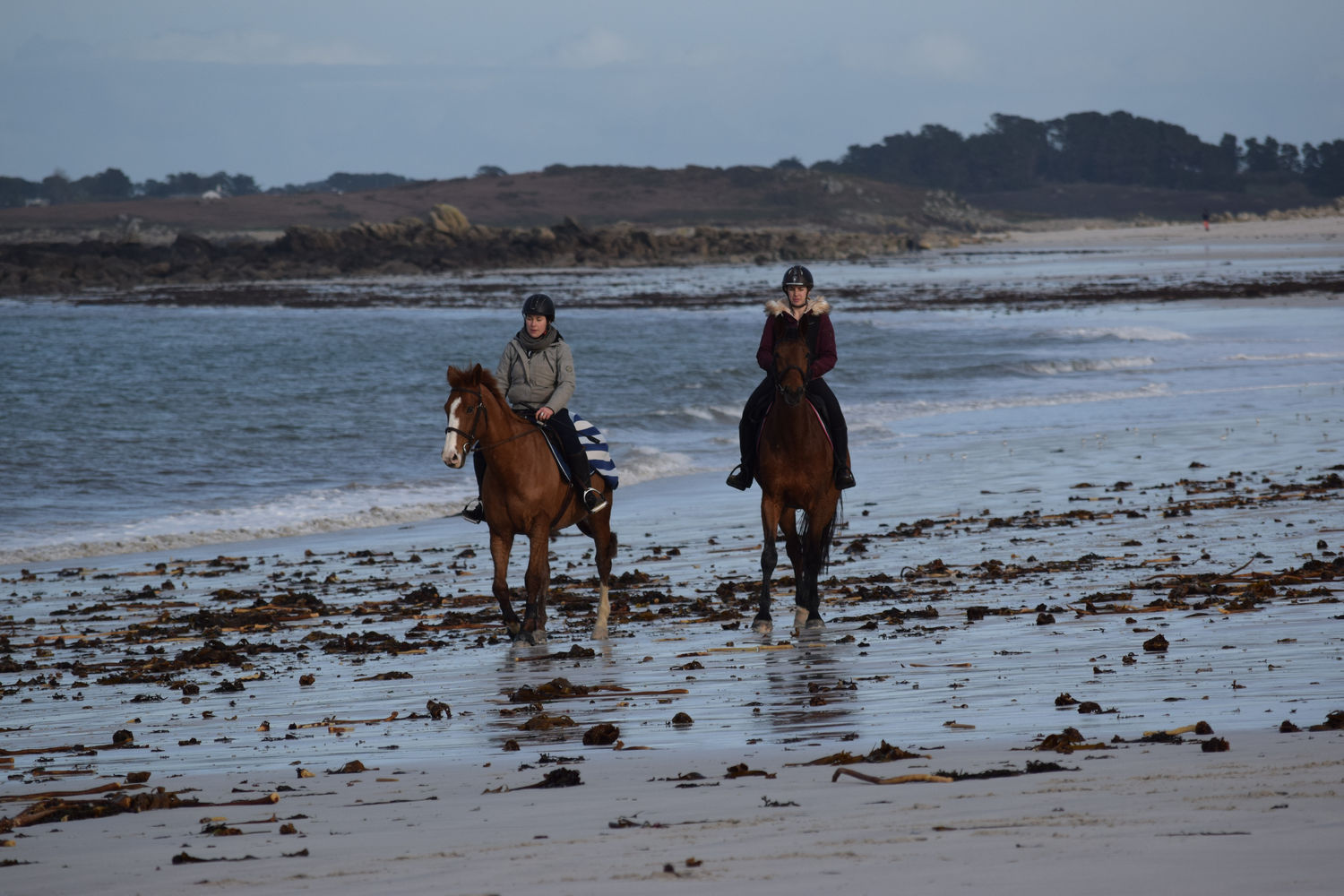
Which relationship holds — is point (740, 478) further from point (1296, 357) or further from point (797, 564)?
point (1296, 357)

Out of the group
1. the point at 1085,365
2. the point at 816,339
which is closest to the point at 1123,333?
the point at 1085,365

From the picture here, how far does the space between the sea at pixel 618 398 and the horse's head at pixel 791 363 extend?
5.09 m

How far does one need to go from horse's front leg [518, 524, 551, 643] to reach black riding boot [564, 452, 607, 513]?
1.41ft

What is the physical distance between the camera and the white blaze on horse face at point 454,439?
9.01 metres

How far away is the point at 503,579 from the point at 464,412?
4.28 ft

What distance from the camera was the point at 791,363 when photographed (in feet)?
31.8

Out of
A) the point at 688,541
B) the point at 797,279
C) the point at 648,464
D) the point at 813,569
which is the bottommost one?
the point at 688,541

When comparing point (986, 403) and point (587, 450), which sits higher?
point (587, 450)

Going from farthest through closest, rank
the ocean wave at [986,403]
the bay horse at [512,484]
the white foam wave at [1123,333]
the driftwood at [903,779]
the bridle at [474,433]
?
the white foam wave at [1123,333] < the ocean wave at [986,403] < the bay horse at [512,484] < the bridle at [474,433] < the driftwood at [903,779]

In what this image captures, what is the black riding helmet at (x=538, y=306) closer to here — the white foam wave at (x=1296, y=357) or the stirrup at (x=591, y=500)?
the stirrup at (x=591, y=500)

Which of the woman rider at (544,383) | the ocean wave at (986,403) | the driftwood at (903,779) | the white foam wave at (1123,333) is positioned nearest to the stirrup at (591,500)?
the woman rider at (544,383)

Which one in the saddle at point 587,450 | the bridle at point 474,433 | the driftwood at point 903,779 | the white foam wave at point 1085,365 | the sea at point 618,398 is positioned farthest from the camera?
the white foam wave at point 1085,365

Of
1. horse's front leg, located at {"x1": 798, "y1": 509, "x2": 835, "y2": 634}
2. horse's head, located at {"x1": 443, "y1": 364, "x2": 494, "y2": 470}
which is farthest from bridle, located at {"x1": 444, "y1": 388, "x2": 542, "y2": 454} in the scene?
horse's front leg, located at {"x1": 798, "y1": 509, "x2": 835, "y2": 634}

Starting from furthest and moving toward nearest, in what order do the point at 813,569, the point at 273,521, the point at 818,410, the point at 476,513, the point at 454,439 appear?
the point at 273,521 < the point at 476,513 < the point at 818,410 < the point at 813,569 < the point at 454,439
